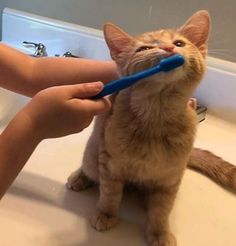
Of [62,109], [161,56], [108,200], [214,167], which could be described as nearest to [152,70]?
[161,56]

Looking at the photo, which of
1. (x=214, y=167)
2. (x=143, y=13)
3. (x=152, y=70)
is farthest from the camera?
(x=143, y=13)

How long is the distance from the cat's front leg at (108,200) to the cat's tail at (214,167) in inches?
8.4

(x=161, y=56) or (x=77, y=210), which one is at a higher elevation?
(x=161, y=56)

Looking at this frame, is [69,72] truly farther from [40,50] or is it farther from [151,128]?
[40,50]

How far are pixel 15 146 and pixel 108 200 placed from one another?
173 mm

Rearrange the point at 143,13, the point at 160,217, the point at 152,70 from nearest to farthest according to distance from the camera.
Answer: the point at 152,70
the point at 160,217
the point at 143,13

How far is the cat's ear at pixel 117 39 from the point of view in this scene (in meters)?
0.60

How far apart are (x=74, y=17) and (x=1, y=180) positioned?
2.72 ft

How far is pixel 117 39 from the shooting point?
605mm

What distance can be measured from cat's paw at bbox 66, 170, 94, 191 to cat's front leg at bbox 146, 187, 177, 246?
0.13m

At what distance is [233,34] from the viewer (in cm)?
97

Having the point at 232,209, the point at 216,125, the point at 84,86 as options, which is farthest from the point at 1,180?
the point at 216,125

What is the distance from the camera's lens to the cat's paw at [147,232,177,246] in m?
0.59

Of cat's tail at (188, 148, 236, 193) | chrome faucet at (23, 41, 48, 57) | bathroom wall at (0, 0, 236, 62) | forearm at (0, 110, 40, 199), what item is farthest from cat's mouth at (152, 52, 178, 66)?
chrome faucet at (23, 41, 48, 57)
